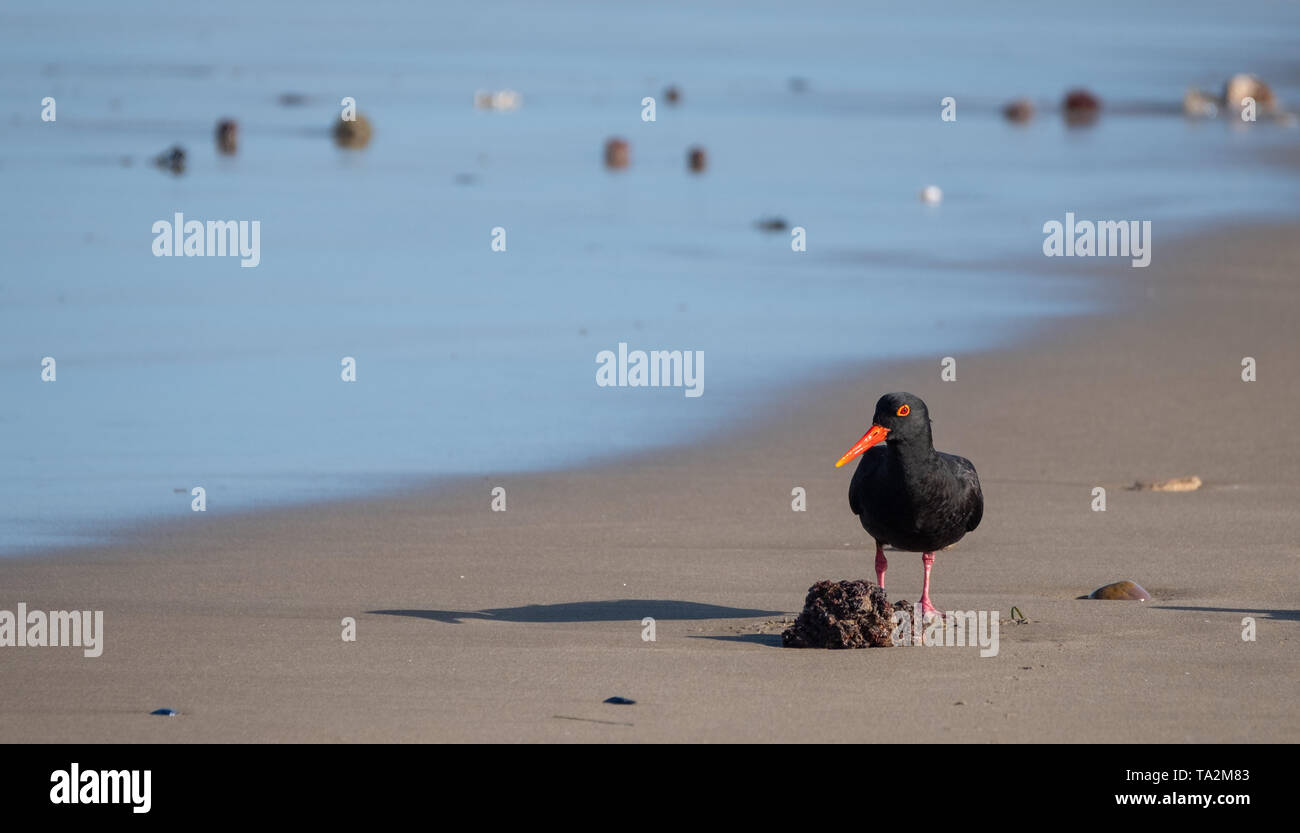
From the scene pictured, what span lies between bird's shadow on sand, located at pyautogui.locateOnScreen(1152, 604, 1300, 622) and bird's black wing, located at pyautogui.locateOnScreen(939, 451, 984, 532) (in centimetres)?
86

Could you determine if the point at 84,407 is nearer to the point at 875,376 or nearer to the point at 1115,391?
the point at 875,376

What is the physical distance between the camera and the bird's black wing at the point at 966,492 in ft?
25.6

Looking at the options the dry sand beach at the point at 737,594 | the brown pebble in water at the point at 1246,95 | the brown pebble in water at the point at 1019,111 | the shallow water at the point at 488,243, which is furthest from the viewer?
the brown pebble in water at the point at 1246,95

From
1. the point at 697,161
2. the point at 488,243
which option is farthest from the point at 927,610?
the point at 697,161

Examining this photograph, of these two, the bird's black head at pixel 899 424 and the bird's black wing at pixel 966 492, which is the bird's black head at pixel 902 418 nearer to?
the bird's black head at pixel 899 424

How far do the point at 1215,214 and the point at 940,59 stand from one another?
24.0 m

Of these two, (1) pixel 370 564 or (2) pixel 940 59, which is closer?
(1) pixel 370 564

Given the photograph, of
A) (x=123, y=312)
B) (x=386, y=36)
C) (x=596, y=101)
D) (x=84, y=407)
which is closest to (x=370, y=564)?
(x=84, y=407)

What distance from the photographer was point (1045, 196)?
21.8 meters

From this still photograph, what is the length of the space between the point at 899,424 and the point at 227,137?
19.6 m

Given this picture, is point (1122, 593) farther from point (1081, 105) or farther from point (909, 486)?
point (1081, 105)

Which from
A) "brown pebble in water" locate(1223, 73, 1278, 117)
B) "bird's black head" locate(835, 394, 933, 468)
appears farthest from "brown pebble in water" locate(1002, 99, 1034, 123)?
"bird's black head" locate(835, 394, 933, 468)

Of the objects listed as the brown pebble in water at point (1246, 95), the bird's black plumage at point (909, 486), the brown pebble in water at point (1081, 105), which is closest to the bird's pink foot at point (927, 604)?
the bird's black plumage at point (909, 486)

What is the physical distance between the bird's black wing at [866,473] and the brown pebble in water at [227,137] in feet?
61.4
